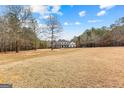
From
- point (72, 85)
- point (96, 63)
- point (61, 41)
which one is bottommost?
point (72, 85)

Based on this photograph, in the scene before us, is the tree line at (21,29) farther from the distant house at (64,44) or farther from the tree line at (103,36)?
the tree line at (103,36)

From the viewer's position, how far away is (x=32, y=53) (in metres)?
2.81

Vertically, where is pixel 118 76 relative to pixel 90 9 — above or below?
below

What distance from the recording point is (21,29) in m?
2.73

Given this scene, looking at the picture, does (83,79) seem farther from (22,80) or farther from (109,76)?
(22,80)

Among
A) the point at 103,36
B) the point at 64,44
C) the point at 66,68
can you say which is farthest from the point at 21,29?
the point at 103,36

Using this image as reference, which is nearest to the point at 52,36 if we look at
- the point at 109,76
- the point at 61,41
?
the point at 61,41

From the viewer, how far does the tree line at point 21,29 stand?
8.75ft

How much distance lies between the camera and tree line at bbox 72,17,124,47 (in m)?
2.64

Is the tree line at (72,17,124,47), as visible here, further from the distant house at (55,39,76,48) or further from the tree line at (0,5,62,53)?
the tree line at (0,5,62,53)

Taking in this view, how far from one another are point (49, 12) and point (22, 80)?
0.70 meters

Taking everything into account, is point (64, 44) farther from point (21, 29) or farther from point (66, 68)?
point (21, 29)

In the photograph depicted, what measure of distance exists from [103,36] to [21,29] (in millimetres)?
838

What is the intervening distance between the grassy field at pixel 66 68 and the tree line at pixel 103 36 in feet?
0.20
